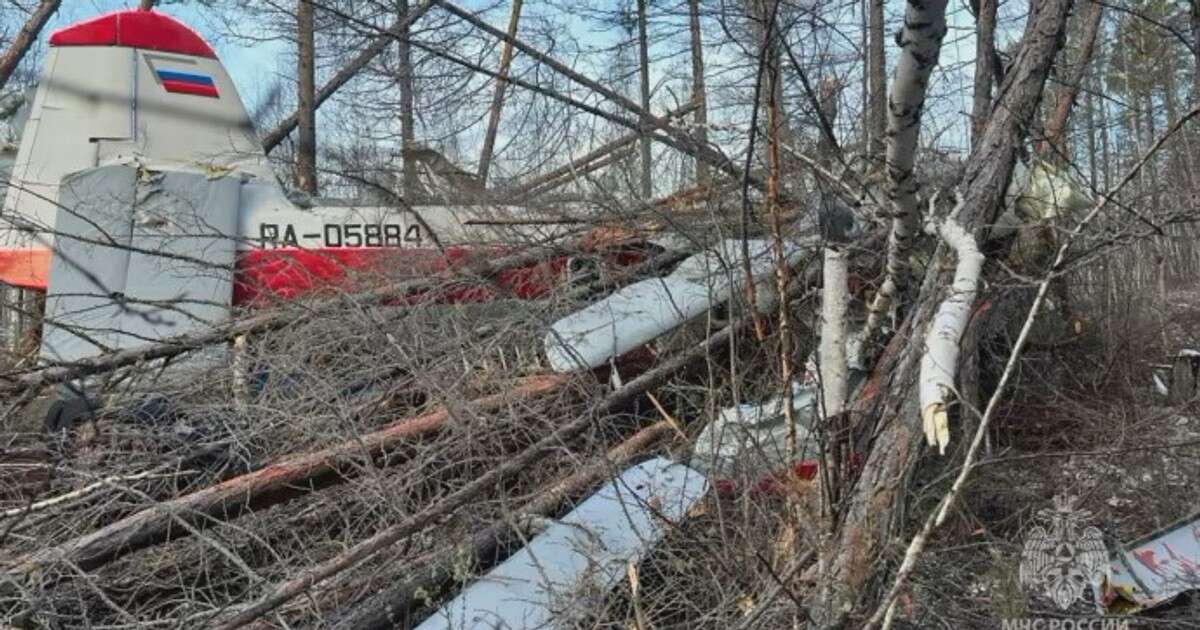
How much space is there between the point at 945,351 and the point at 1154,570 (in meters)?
1.88

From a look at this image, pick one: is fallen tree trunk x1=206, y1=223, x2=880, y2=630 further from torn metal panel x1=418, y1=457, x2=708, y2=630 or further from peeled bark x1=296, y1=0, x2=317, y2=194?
peeled bark x1=296, y1=0, x2=317, y2=194

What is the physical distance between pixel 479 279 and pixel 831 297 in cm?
242

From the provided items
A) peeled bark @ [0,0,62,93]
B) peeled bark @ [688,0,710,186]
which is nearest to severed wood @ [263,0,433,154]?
peeled bark @ [688,0,710,186]

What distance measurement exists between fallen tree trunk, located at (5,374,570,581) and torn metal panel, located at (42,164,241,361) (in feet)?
5.72

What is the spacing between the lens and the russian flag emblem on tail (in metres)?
6.23

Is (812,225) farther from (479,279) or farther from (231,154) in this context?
(231,154)

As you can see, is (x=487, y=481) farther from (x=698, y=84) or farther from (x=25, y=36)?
(x=25, y=36)

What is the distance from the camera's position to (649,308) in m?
4.88

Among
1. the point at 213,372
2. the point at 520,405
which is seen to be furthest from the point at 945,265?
the point at 213,372

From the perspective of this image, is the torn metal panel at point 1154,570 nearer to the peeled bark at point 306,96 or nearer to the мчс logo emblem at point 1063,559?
the мчс logo emblem at point 1063,559

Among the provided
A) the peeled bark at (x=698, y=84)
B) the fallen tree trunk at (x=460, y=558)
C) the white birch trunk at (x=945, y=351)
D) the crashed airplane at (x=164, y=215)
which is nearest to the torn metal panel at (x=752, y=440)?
the fallen tree trunk at (x=460, y=558)

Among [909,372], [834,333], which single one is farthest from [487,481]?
[909,372]

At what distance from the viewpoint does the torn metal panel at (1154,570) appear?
10.7 feet

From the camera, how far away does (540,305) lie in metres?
5.03
